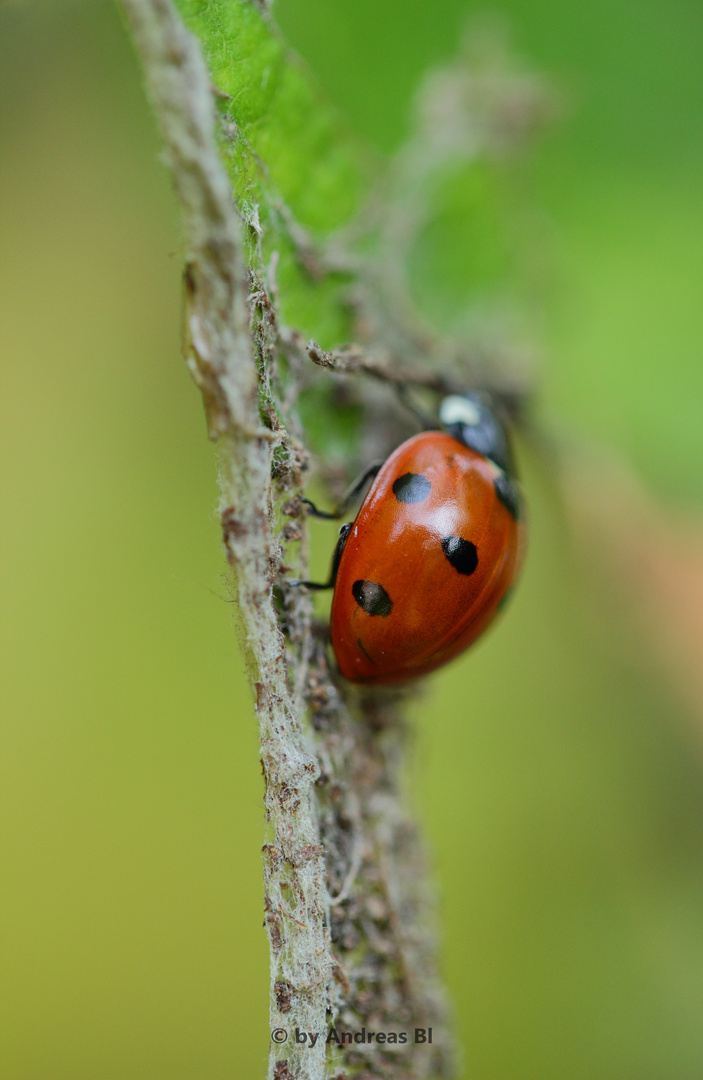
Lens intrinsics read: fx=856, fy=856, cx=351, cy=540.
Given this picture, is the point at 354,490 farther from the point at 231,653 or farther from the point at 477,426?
the point at 231,653

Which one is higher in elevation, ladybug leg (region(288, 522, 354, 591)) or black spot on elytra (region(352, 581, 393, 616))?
ladybug leg (region(288, 522, 354, 591))

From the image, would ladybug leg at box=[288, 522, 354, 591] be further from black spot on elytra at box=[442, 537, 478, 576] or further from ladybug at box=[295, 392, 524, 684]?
black spot on elytra at box=[442, 537, 478, 576]

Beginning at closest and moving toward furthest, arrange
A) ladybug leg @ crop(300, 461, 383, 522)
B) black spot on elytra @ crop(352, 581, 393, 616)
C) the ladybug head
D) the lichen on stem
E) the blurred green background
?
Result: the lichen on stem
black spot on elytra @ crop(352, 581, 393, 616)
ladybug leg @ crop(300, 461, 383, 522)
the ladybug head
the blurred green background

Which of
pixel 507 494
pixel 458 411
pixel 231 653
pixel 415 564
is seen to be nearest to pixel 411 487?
pixel 415 564

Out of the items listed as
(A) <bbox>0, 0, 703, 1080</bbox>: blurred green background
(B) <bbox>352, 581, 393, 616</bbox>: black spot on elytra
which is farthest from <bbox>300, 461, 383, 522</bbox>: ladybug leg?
(A) <bbox>0, 0, 703, 1080</bbox>: blurred green background

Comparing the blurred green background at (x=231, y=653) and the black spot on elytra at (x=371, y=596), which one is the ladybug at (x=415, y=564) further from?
the blurred green background at (x=231, y=653)

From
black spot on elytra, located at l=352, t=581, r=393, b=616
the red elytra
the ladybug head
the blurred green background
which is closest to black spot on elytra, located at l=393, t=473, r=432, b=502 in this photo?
the red elytra

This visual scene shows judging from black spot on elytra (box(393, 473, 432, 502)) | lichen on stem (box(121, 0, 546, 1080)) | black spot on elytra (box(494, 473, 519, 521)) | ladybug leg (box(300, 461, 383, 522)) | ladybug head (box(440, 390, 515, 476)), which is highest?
ladybug head (box(440, 390, 515, 476))

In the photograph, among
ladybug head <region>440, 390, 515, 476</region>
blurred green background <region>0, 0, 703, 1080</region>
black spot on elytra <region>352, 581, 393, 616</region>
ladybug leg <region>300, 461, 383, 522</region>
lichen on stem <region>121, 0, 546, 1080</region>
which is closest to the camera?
lichen on stem <region>121, 0, 546, 1080</region>

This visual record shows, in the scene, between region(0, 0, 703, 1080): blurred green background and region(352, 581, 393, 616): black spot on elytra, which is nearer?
region(352, 581, 393, 616): black spot on elytra
